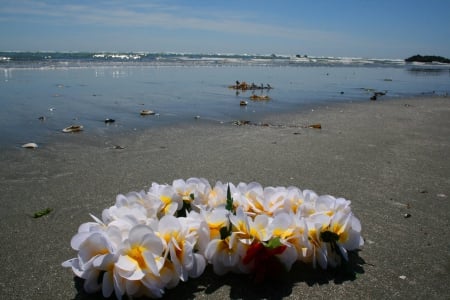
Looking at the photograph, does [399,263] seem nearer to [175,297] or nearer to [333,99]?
[175,297]

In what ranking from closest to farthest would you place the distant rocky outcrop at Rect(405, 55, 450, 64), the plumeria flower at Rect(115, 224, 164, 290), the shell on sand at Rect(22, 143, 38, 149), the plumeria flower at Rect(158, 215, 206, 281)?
1. the plumeria flower at Rect(115, 224, 164, 290)
2. the plumeria flower at Rect(158, 215, 206, 281)
3. the shell on sand at Rect(22, 143, 38, 149)
4. the distant rocky outcrop at Rect(405, 55, 450, 64)

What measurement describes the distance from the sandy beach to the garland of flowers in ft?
0.44

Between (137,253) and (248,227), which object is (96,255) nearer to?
(137,253)

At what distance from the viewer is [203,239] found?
212 centimetres

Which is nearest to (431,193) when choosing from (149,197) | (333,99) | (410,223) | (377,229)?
(410,223)

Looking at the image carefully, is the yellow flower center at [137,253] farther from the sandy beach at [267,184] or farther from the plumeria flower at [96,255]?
the sandy beach at [267,184]

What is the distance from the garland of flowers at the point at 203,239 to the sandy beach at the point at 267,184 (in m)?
0.13

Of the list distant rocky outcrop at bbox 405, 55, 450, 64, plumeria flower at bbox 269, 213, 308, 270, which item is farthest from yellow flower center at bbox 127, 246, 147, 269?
distant rocky outcrop at bbox 405, 55, 450, 64

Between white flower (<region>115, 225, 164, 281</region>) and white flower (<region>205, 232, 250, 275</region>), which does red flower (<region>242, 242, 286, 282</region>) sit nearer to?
white flower (<region>205, 232, 250, 275</region>)

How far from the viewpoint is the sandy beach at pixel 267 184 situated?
2156 mm

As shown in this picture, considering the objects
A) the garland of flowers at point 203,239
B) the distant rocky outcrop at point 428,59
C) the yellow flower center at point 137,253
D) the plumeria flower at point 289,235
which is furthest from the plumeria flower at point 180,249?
the distant rocky outcrop at point 428,59

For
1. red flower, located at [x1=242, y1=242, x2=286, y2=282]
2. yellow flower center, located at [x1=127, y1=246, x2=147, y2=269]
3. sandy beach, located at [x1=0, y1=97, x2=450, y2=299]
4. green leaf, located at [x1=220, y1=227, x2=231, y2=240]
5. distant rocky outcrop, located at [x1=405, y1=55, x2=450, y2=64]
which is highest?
distant rocky outcrop, located at [x1=405, y1=55, x2=450, y2=64]

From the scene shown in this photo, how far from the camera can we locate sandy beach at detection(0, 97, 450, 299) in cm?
216

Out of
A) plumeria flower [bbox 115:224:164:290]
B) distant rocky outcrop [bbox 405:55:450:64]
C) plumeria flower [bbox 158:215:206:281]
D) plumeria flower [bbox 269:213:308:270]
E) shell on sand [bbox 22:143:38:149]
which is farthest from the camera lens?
distant rocky outcrop [bbox 405:55:450:64]
